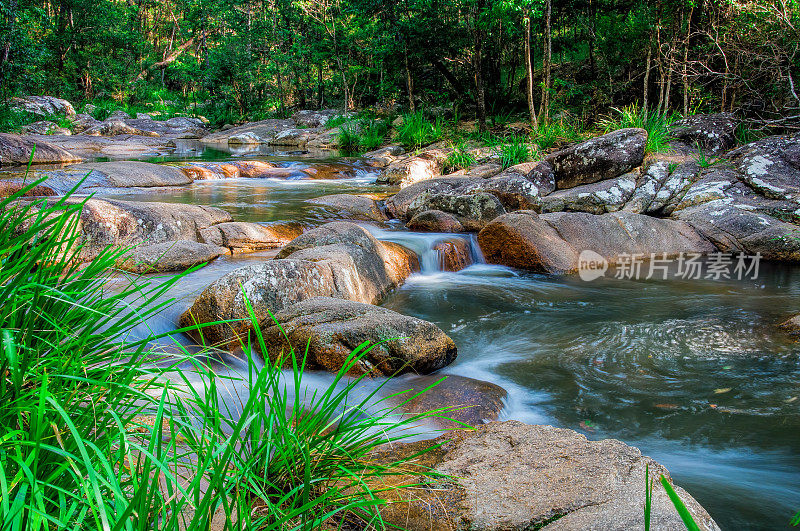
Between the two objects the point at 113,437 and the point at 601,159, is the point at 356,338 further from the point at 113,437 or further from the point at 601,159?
the point at 601,159

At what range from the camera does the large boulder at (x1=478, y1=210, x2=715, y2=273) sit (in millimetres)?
7414

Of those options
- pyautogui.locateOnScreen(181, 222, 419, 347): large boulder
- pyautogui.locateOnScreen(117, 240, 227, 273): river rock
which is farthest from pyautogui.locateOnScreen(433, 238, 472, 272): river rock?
pyautogui.locateOnScreen(117, 240, 227, 273): river rock

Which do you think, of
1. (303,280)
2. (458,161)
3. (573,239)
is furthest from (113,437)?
(458,161)

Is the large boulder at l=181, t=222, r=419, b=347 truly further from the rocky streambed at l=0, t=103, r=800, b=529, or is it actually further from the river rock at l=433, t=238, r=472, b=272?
the river rock at l=433, t=238, r=472, b=272

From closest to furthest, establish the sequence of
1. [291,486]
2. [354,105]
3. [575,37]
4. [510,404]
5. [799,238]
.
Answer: [291,486], [510,404], [799,238], [575,37], [354,105]

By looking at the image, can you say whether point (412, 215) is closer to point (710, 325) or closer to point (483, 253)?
point (483, 253)

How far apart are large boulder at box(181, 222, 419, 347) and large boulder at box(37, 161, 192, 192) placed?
21.0 ft

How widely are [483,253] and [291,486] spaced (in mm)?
6284

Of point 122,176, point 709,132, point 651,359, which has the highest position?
point 709,132

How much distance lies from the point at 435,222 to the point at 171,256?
4.15m

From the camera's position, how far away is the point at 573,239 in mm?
7730

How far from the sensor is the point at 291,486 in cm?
191

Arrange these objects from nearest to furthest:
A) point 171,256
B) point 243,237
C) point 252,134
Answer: point 171,256 → point 243,237 → point 252,134

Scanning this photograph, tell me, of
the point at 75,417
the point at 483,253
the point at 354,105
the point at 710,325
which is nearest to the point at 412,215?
the point at 483,253
